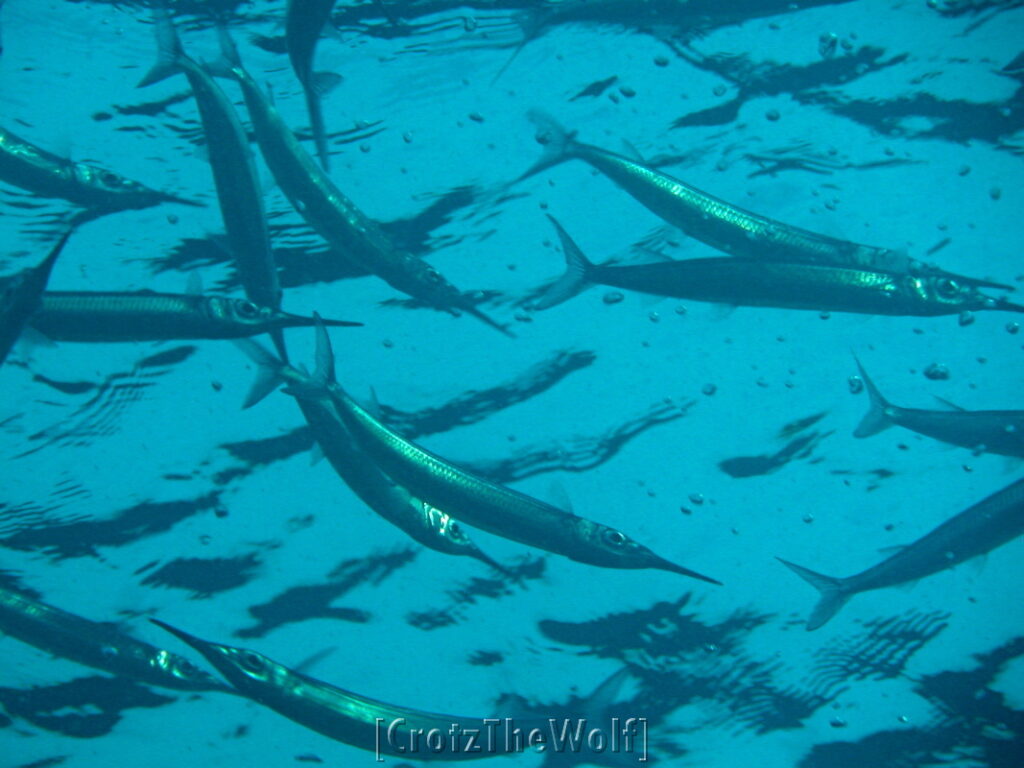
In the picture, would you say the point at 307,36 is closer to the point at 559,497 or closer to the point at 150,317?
the point at 150,317

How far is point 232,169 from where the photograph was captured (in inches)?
218

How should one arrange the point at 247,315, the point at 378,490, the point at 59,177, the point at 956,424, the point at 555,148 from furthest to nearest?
the point at 956,424
the point at 378,490
the point at 555,148
the point at 59,177
the point at 247,315

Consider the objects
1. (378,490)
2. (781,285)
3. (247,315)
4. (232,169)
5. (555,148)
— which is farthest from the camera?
(378,490)

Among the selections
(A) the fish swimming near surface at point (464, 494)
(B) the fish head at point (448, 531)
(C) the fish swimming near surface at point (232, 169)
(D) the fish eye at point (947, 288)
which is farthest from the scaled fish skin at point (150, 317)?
(D) the fish eye at point (947, 288)

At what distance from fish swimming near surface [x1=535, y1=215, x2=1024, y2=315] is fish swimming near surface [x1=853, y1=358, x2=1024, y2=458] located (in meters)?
1.74

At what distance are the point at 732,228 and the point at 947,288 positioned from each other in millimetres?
2037

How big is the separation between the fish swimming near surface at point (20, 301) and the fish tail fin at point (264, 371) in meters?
1.60

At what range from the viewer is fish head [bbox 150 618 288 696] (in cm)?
613

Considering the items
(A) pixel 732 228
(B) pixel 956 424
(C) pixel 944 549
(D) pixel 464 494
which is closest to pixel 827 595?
(C) pixel 944 549

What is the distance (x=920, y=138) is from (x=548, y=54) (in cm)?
508

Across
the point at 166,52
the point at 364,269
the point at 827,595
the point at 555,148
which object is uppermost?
the point at 166,52

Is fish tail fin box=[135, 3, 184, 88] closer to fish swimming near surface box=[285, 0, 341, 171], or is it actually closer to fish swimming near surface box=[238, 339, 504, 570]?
fish swimming near surface box=[285, 0, 341, 171]

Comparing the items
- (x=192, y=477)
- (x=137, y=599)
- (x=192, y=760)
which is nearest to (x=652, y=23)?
(x=192, y=477)

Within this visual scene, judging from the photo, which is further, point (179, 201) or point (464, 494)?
point (179, 201)
